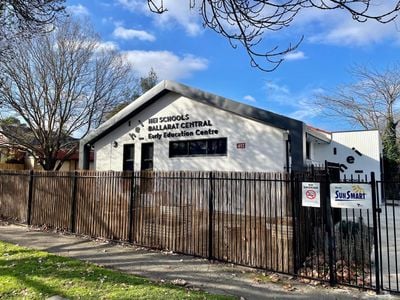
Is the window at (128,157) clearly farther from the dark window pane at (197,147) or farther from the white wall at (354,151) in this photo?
the white wall at (354,151)

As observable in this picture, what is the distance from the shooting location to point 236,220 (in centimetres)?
849

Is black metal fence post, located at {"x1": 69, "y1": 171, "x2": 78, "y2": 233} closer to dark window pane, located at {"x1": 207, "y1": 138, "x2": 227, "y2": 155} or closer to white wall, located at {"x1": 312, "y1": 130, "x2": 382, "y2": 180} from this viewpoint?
dark window pane, located at {"x1": 207, "y1": 138, "x2": 227, "y2": 155}

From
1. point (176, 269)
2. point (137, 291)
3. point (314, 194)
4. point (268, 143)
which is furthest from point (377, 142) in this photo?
point (137, 291)

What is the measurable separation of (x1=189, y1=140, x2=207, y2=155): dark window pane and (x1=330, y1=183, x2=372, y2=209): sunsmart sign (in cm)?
647

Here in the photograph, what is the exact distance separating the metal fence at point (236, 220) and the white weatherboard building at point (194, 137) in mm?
2196

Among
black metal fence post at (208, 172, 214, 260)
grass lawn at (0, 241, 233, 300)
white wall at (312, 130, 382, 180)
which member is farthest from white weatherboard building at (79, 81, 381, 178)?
white wall at (312, 130, 382, 180)

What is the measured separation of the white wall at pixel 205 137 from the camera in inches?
455

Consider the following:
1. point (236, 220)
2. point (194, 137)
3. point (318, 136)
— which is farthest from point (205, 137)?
point (318, 136)

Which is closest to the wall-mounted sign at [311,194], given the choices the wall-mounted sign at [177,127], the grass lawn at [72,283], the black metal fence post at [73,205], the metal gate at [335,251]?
the metal gate at [335,251]

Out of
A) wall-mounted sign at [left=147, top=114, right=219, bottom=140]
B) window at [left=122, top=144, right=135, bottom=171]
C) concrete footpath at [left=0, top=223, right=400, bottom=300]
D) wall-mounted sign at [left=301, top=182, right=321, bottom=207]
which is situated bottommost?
concrete footpath at [left=0, top=223, right=400, bottom=300]

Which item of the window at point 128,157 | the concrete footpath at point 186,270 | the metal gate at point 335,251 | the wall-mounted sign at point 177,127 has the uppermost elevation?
the wall-mounted sign at point 177,127

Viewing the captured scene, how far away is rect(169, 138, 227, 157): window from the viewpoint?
12.6 meters

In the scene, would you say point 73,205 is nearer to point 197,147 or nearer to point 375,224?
point 197,147

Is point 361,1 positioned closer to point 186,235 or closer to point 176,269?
point 176,269
